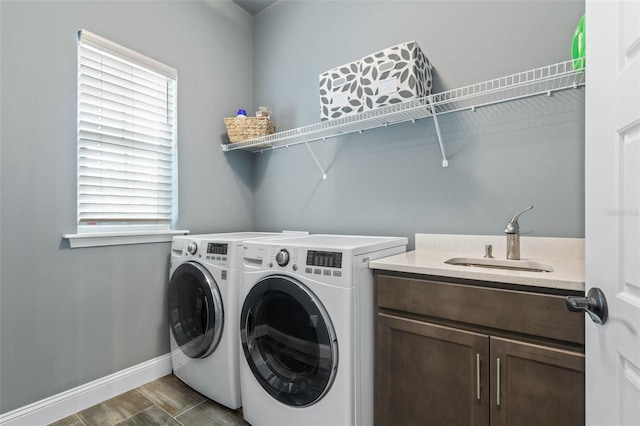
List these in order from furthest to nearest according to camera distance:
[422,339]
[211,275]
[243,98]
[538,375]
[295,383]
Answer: [243,98]
[211,275]
[295,383]
[422,339]
[538,375]

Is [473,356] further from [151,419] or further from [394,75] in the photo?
[151,419]

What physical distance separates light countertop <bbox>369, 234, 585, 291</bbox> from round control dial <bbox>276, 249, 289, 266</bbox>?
384 millimetres

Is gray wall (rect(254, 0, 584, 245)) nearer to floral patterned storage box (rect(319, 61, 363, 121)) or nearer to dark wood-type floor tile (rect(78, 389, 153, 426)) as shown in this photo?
floral patterned storage box (rect(319, 61, 363, 121))

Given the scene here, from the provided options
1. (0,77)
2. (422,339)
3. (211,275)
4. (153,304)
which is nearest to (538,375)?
(422,339)

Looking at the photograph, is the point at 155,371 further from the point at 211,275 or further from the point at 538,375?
the point at 538,375

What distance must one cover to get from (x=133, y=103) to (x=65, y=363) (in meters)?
1.56

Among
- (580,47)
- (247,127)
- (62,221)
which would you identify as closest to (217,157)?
(247,127)

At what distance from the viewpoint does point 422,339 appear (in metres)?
1.19

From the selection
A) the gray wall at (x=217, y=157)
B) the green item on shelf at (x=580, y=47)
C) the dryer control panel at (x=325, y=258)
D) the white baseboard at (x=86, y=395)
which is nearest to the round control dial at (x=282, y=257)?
the dryer control panel at (x=325, y=258)

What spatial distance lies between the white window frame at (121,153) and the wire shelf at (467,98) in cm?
74

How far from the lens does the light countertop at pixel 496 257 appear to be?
972 mm

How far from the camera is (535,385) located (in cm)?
96

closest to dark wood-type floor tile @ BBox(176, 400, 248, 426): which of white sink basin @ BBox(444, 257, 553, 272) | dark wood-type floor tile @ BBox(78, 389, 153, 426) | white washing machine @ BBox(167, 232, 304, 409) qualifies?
white washing machine @ BBox(167, 232, 304, 409)

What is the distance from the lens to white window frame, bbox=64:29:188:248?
170 centimetres
